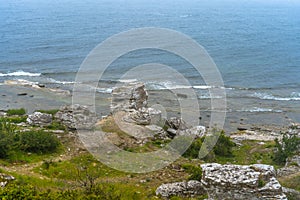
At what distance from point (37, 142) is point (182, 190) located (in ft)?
38.6

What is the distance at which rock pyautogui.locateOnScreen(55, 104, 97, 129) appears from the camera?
33875mm

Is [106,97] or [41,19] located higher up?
[41,19]

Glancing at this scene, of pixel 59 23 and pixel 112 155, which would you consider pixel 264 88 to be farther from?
pixel 59 23

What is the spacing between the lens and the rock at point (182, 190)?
67.6 feet

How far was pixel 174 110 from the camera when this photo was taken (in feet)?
191

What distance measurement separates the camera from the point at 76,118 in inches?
1385

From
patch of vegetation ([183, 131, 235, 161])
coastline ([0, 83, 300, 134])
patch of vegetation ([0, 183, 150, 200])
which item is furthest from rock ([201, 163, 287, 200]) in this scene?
coastline ([0, 83, 300, 134])

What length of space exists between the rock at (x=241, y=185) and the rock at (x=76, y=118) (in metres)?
18.1

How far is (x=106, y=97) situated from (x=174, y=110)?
12006mm

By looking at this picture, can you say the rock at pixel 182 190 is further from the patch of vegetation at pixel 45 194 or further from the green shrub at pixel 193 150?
the green shrub at pixel 193 150

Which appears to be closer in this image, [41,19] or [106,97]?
[106,97]

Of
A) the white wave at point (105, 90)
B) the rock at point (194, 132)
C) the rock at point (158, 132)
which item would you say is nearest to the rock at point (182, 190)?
the rock at point (158, 132)

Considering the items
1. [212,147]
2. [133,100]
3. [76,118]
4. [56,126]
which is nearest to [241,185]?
[212,147]

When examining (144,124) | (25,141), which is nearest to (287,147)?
(144,124)
